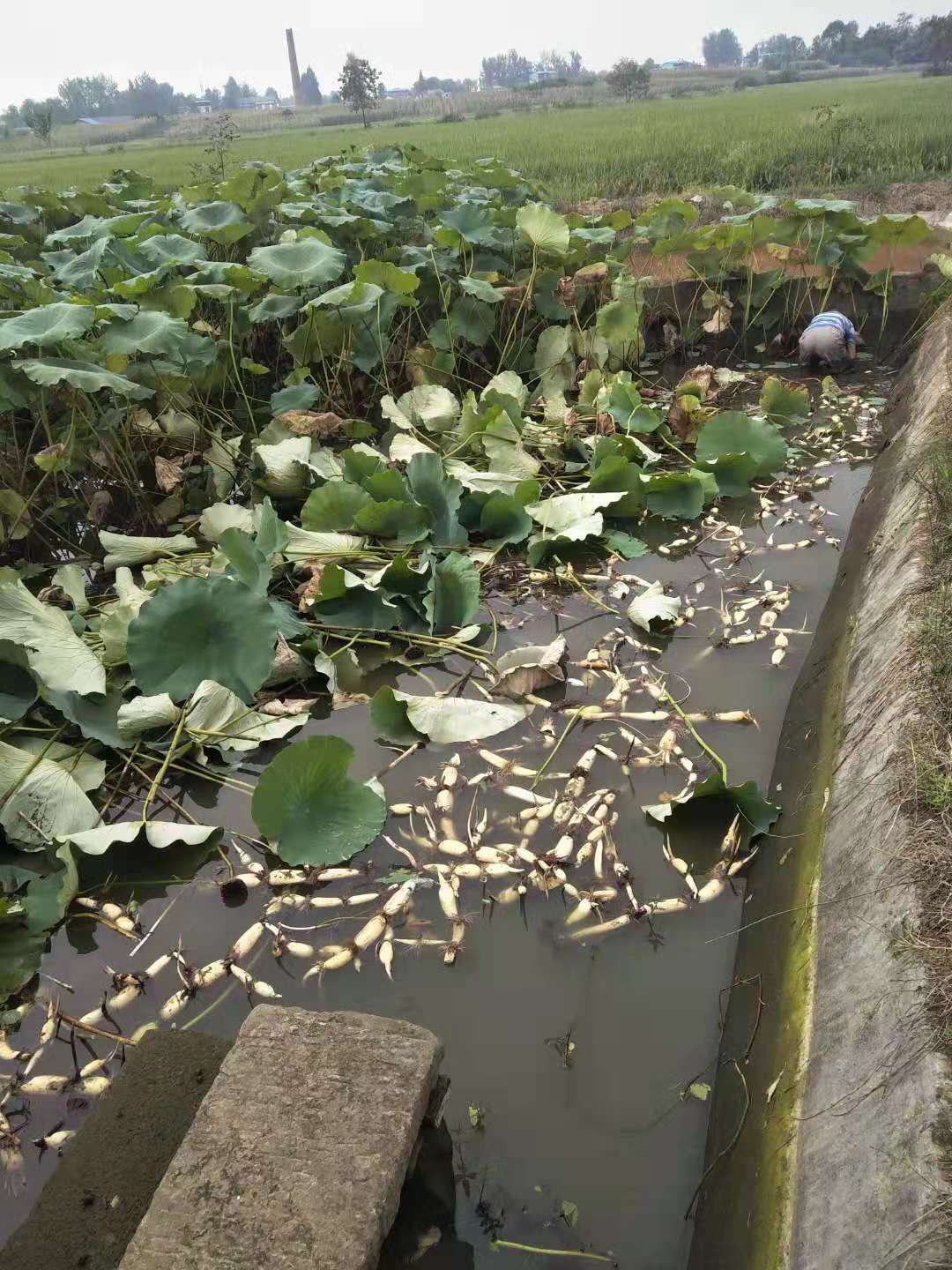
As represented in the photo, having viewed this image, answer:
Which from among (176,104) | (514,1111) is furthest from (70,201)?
(176,104)

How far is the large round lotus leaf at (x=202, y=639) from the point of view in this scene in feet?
7.57

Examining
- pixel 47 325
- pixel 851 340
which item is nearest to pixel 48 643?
pixel 47 325

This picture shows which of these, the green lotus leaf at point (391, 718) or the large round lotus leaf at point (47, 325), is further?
the large round lotus leaf at point (47, 325)

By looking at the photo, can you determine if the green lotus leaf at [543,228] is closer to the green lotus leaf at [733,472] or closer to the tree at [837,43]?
the green lotus leaf at [733,472]

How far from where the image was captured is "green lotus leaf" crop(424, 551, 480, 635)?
2.76 m

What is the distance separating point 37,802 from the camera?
2070 millimetres

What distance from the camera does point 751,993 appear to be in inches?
62.7

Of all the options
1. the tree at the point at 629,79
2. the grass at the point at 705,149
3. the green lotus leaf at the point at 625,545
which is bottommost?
the green lotus leaf at the point at 625,545

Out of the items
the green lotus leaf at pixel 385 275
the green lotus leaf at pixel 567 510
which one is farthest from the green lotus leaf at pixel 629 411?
the green lotus leaf at pixel 385 275

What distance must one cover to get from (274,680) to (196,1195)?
1.58 meters

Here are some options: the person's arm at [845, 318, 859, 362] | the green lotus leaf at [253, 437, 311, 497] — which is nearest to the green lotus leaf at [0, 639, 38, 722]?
the green lotus leaf at [253, 437, 311, 497]

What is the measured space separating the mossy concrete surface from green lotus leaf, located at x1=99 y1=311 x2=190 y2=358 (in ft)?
7.75

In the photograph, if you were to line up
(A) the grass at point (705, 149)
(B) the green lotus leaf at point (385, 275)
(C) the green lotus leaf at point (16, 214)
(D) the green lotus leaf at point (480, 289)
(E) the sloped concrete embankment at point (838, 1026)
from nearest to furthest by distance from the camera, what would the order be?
(E) the sloped concrete embankment at point (838, 1026) → (B) the green lotus leaf at point (385, 275) → (D) the green lotus leaf at point (480, 289) → (C) the green lotus leaf at point (16, 214) → (A) the grass at point (705, 149)

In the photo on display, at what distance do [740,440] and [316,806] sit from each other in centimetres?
253
